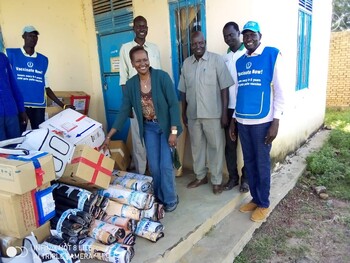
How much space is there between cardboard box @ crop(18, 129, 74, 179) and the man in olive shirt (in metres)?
1.34

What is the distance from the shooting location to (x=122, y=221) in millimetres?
2422

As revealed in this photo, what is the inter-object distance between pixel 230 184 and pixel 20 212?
2154 mm

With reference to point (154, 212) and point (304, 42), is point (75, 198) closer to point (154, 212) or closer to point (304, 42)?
point (154, 212)

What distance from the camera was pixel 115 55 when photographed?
14.6ft

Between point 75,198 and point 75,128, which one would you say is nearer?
point 75,198

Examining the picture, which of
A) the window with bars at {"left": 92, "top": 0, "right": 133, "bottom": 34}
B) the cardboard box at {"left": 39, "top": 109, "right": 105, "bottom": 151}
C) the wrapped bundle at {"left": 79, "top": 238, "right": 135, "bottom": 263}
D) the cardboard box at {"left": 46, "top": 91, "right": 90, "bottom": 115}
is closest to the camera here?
the wrapped bundle at {"left": 79, "top": 238, "right": 135, "bottom": 263}

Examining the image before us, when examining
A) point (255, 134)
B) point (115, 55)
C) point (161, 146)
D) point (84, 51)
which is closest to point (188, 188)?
point (161, 146)

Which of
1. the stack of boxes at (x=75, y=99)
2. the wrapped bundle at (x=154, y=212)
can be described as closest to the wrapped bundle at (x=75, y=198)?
the wrapped bundle at (x=154, y=212)

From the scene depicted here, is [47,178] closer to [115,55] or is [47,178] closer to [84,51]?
[115,55]

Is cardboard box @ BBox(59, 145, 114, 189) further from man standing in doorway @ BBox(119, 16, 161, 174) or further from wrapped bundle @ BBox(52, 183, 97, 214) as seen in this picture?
man standing in doorway @ BBox(119, 16, 161, 174)

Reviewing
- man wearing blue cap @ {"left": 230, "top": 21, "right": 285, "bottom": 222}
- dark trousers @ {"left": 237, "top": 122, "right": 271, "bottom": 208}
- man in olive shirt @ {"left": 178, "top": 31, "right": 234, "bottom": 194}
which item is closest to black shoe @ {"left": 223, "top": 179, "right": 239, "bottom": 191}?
man in olive shirt @ {"left": 178, "top": 31, "right": 234, "bottom": 194}

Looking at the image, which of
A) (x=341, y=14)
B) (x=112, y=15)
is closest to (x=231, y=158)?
(x=112, y=15)

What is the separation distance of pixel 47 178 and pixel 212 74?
1.84m

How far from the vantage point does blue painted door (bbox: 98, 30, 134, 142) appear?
443 centimetres
